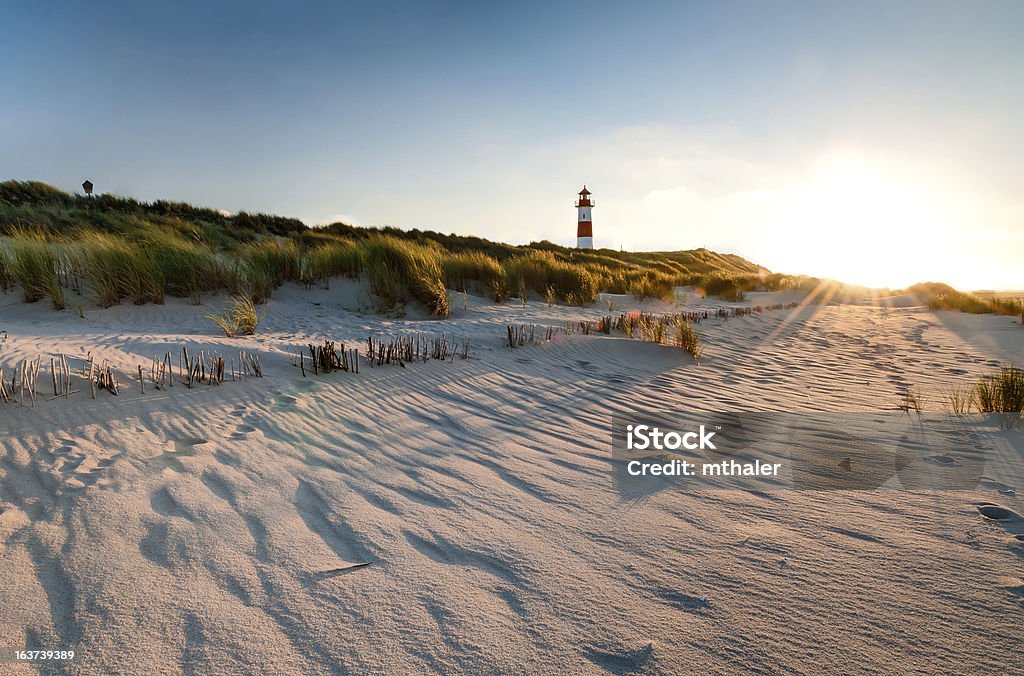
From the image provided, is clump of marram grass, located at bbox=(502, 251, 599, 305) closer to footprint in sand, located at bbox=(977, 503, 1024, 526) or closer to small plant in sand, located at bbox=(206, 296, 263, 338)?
small plant in sand, located at bbox=(206, 296, 263, 338)

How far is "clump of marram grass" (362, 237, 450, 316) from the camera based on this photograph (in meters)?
8.77

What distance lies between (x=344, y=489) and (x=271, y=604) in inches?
33.3

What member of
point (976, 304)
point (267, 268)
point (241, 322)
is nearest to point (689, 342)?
point (241, 322)

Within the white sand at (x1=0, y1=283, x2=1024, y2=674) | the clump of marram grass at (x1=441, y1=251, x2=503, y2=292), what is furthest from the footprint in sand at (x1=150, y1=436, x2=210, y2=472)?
the clump of marram grass at (x1=441, y1=251, x2=503, y2=292)

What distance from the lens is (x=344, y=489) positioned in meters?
2.50

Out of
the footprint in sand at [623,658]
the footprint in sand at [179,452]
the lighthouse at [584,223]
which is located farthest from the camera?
the lighthouse at [584,223]

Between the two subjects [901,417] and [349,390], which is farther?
[349,390]

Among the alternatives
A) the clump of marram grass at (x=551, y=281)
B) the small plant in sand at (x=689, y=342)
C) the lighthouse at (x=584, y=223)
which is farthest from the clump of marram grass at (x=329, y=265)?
the lighthouse at (x=584, y=223)

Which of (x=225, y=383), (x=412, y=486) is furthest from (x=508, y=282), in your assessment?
(x=412, y=486)

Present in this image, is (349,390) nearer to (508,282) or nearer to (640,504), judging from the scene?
(640,504)

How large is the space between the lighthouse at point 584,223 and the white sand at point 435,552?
51.4 metres

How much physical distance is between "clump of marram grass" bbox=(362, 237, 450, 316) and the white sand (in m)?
4.93

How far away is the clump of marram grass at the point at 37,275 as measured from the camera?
695cm

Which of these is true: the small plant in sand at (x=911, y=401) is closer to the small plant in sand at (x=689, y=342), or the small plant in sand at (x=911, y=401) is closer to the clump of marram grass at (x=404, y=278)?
the small plant in sand at (x=689, y=342)
